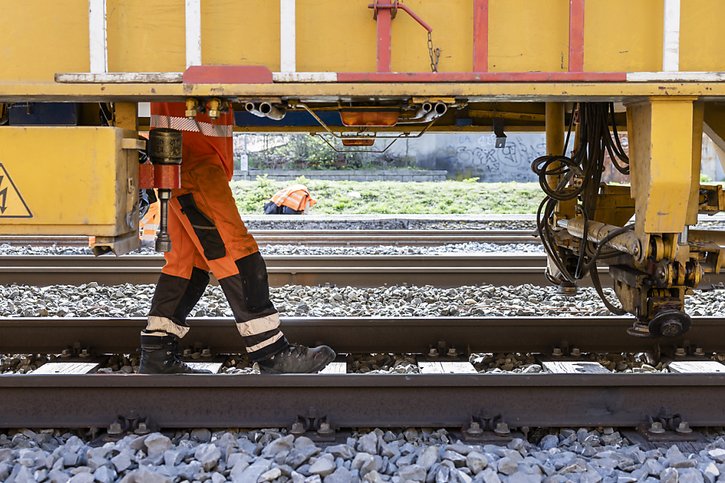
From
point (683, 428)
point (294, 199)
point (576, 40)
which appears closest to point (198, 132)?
point (576, 40)

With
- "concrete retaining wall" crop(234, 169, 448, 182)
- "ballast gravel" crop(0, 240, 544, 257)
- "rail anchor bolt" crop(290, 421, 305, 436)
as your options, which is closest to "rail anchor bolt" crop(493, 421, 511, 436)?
"rail anchor bolt" crop(290, 421, 305, 436)

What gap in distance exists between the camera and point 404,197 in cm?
1817

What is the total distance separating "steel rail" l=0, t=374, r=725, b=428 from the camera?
11.9 feet

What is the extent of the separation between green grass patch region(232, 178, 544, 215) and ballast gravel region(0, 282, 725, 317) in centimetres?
957

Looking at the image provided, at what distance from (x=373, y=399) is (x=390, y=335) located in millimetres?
1225

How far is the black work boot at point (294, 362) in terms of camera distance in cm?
402

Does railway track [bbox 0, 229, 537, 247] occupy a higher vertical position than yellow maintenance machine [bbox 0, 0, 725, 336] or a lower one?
lower

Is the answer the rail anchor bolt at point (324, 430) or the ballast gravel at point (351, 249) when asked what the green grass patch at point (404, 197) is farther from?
the rail anchor bolt at point (324, 430)

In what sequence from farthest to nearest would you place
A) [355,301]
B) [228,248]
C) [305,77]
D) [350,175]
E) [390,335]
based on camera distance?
1. [350,175]
2. [355,301]
3. [390,335]
4. [228,248]
5. [305,77]

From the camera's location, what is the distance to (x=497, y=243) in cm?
1066

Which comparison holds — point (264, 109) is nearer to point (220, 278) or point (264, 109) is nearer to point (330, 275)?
point (220, 278)

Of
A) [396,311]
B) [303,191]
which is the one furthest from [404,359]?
[303,191]

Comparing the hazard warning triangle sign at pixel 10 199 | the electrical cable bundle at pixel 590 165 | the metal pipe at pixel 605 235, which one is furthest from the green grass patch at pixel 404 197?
the hazard warning triangle sign at pixel 10 199

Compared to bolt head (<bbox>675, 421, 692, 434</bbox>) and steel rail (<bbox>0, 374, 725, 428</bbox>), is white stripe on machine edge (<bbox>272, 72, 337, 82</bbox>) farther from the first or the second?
bolt head (<bbox>675, 421, 692, 434</bbox>)
